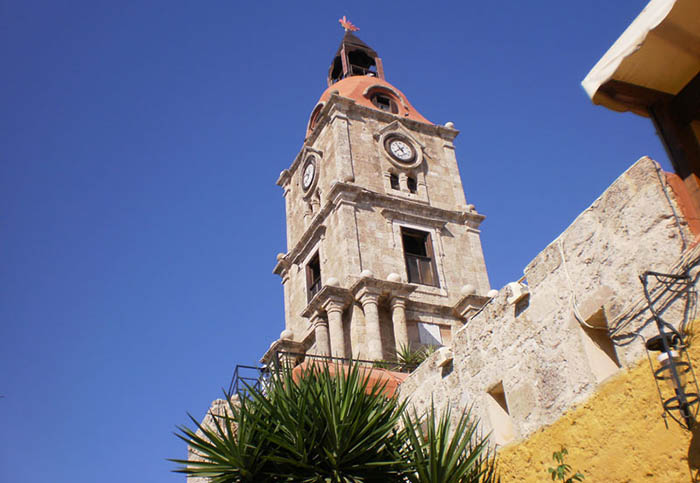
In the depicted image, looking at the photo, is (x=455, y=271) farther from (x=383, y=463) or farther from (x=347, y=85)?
(x=383, y=463)

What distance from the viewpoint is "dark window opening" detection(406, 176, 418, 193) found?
27256 mm

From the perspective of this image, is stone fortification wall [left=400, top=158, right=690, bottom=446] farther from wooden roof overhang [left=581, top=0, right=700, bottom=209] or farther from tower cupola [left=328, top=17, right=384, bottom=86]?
tower cupola [left=328, top=17, right=384, bottom=86]

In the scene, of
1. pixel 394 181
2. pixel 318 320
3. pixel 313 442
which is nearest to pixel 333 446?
pixel 313 442

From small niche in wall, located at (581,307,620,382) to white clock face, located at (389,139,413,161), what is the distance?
18.9 m

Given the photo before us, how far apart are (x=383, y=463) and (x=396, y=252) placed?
16.2 m

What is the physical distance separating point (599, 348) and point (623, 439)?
1081mm

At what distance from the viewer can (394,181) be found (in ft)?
88.9

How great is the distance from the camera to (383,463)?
8.65 m

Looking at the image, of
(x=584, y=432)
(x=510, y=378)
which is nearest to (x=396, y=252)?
(x=510, y=378)

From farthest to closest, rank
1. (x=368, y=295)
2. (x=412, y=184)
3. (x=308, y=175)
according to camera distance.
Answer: (x=308, y=175) → (x=412, y=184) → (x=368, y=295)

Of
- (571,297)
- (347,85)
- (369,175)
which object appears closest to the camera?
(571,297)

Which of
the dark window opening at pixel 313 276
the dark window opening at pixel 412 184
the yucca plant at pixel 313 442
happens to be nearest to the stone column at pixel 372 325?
the dark window opening at pixel 313 276

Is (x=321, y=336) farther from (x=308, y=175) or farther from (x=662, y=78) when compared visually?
(x=662, y=78)

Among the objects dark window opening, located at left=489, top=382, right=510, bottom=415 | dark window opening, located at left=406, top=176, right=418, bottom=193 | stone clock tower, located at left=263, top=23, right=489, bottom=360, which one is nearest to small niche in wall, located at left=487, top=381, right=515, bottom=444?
dark window opening, located at left=489, top=382, right=510, bottom=415
